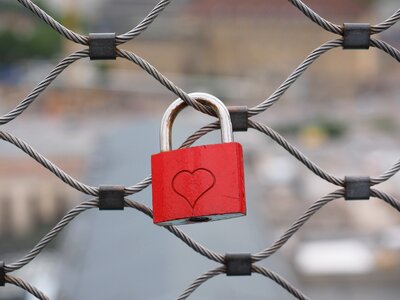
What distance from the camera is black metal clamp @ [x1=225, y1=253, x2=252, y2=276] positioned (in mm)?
684

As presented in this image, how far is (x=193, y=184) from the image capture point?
0.57 meters

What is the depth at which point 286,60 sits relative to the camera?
21.2 metres

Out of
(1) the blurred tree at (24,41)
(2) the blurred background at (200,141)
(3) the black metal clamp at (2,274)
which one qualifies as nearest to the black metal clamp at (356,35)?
(3) the black metal clamp at (2,274)

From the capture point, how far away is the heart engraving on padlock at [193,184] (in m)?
0.57

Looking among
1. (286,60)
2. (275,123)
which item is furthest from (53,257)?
(286,60)

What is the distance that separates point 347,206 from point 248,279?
10463 millimetres

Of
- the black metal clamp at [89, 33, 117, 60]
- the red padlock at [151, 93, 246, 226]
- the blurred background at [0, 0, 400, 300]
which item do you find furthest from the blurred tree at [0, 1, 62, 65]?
the red padlock at [151, 93, 246, 226]

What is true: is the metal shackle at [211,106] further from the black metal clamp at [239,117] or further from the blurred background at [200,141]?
the blurred background at [200,141]

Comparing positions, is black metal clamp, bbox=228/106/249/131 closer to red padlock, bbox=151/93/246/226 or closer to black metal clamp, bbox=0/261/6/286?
red padlock, bbox=151/93/246/226

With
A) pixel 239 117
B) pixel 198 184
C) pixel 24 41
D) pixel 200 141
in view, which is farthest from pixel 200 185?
pixel 24 41

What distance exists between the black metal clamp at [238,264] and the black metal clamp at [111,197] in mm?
93

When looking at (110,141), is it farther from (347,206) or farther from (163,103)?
(163,103)

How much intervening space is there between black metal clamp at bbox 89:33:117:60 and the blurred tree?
18.8 m

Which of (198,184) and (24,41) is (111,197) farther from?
(24,41)
